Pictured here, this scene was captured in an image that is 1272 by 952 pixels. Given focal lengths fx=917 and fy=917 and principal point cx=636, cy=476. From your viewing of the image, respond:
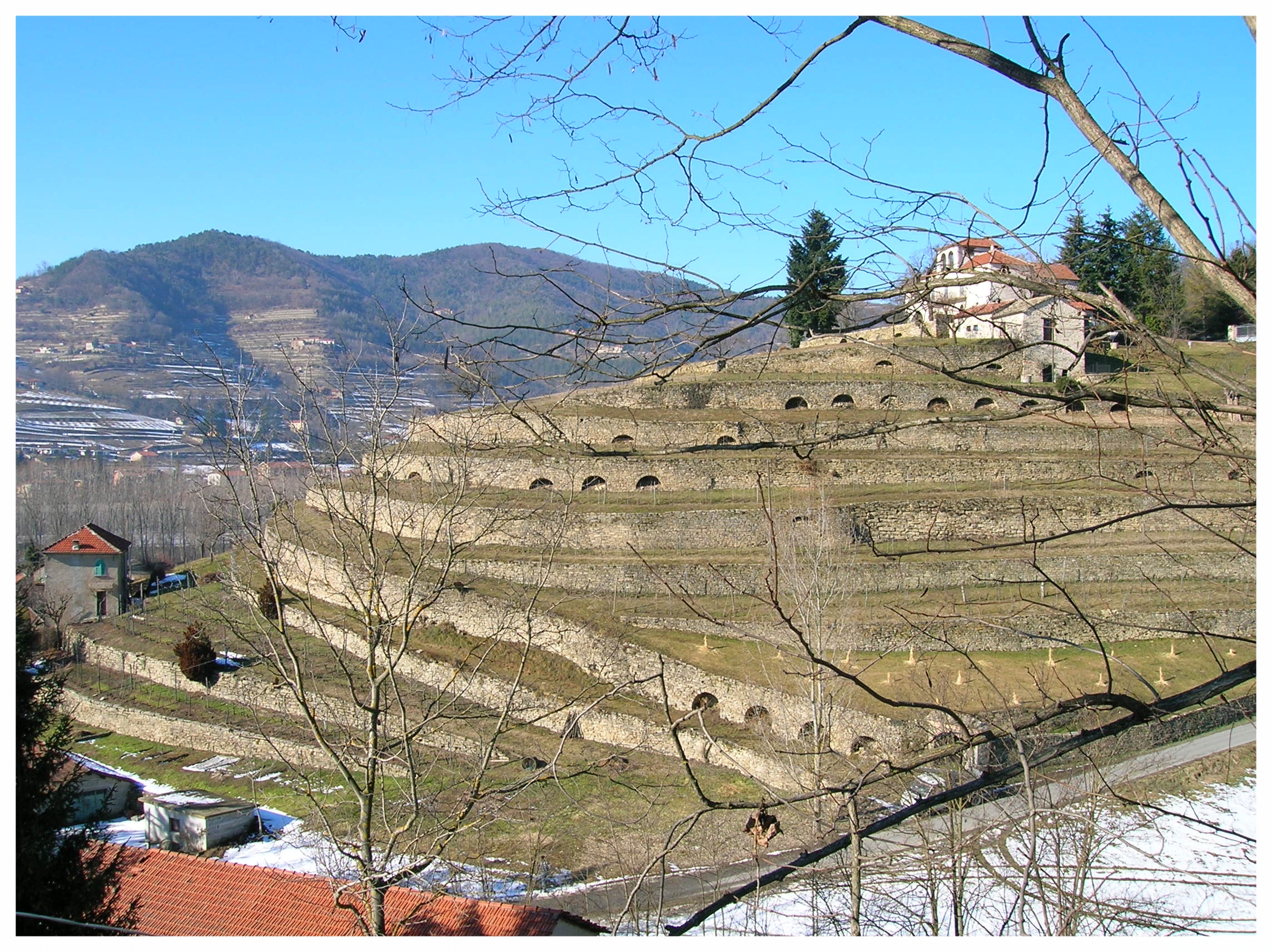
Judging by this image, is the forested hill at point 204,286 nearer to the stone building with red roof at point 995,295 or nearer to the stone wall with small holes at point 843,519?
the stone wall with small holes at point 843,519

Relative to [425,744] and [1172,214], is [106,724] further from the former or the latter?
[1172,214]

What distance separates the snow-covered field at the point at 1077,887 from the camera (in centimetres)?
288

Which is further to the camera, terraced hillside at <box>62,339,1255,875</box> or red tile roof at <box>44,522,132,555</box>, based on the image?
red tile roof at <box>44,522,132,555</box>

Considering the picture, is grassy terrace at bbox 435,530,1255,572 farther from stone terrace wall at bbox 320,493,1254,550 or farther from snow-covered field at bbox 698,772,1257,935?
snow-covered field at bbox 698,772,1257,935

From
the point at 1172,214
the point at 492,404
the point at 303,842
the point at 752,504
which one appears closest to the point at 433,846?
the point at 492,404

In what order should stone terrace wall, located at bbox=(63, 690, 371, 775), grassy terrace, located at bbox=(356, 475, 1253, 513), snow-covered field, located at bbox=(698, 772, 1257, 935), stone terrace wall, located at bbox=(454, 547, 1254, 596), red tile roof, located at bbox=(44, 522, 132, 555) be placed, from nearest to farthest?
snow-covered field, located at bbox=(698, 772, 1257, 935) → stone terrace wall, located at bbox=(63, 690, 371, 775) → stone terrace wall, located at bbox=(454, 547, 1254, 596) → grassy terrace, located at bbox=(356, 475, 1253, 513) → red tile roof, located at bbox=(44, 522, 132, 555)

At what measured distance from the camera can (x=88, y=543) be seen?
92.5ft

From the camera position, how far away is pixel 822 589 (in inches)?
487

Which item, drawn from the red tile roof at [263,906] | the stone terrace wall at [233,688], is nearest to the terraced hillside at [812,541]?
the stone terrace wall at [233,688]

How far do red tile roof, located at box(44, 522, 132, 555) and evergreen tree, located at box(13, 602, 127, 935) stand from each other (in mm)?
26010

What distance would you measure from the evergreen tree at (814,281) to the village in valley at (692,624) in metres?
0.03

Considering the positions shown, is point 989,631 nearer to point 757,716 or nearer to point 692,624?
point 757,716

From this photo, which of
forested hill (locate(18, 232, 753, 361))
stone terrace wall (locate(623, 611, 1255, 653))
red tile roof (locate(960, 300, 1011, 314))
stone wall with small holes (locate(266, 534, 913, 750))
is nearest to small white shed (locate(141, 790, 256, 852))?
stone wall with small holes (locate(266, 534, 913, 750))

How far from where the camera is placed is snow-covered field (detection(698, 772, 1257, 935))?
113 inches
